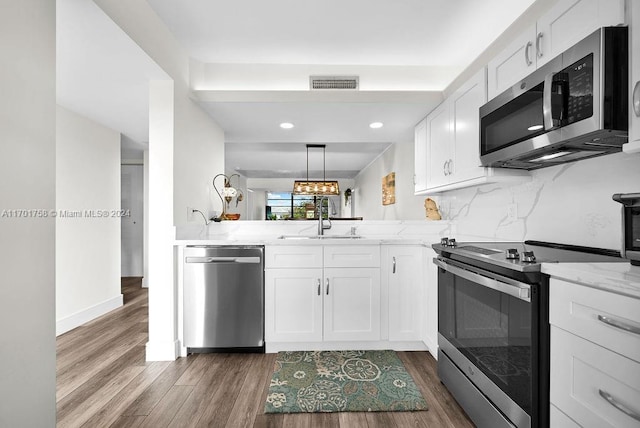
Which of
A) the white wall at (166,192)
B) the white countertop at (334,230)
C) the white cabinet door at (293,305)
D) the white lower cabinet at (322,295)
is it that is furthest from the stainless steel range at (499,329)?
the white wall at (166,192)

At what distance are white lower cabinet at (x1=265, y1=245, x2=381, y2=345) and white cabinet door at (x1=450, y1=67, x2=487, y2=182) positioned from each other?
963 mm

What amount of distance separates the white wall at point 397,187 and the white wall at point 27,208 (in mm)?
3792

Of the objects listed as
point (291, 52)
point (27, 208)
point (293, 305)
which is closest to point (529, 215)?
point (293, 305)

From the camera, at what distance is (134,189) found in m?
5.50

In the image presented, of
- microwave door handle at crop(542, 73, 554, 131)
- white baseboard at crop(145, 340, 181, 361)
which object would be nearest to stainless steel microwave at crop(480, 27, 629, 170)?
microwave door handle at crop(542, 73, 554, 131)

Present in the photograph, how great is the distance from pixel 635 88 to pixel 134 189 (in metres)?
6.08

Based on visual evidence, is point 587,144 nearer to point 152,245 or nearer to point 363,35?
point 363,35

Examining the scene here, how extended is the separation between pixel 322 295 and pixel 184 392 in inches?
45.9

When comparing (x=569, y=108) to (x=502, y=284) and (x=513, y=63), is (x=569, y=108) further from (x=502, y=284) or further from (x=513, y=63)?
(x=502, y=284)

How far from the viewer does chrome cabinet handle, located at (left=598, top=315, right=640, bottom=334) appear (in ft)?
3.00

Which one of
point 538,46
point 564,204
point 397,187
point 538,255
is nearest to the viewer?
point 538,255

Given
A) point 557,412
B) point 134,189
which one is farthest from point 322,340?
point 134,189

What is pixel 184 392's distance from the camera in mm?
2080

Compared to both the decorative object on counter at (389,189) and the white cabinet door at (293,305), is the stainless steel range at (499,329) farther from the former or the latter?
the decorative object on counter at (389,189)
